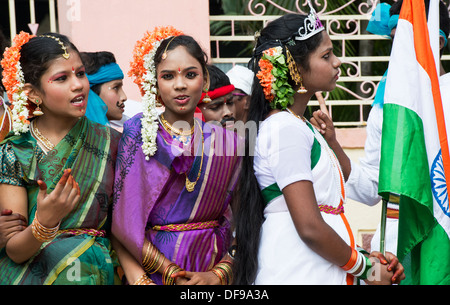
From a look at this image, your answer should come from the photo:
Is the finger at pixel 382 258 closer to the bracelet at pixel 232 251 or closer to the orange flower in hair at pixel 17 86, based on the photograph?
the bracelet at pixel 232 251

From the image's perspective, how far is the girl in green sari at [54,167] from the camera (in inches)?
122

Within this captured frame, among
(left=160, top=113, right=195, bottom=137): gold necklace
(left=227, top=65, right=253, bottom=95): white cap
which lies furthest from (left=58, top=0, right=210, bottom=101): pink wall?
(left=160, top=113, right=195, bottom=137): gold necklace

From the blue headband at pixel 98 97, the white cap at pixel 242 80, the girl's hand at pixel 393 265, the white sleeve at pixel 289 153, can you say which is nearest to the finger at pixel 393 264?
the girl's hand at pixel 393 265

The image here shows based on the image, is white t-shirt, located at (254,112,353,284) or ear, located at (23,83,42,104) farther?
ear, located at (23,83,42,104)

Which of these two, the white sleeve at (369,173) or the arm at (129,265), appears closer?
the arm at (129,265)

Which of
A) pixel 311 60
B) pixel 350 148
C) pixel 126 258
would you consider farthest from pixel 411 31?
pixel 350 148

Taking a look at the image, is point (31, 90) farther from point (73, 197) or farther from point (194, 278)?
point (194, 278)

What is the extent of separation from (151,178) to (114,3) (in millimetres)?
3053

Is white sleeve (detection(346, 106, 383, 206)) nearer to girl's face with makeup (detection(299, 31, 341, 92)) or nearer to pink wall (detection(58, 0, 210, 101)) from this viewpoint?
girl's face with makeup (detection(299, 31, 341, 92))

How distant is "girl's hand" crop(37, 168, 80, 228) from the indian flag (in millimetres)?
1553

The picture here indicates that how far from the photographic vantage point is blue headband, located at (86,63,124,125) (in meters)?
4.44

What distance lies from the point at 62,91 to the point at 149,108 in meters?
0.44

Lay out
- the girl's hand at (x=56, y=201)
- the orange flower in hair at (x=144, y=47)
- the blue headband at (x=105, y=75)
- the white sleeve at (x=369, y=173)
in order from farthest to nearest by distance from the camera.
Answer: the blue headband at (x=105, y=75), the white sleeve at (x=369, y=173), the orange flower in hair at (x=144, y=47), the girl's hand at (x=56, y=201)

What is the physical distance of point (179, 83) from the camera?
335 cm
